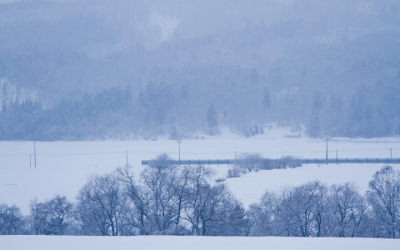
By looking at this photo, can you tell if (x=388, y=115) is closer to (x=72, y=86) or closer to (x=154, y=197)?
(x=154, y=197)

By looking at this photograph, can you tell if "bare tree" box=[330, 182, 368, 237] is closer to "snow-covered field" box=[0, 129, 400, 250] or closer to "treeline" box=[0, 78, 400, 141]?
"snow-covered field" box=[0, 129, 400, 250]

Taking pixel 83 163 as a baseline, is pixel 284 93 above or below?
above

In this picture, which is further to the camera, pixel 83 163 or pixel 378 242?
pixel 83 163

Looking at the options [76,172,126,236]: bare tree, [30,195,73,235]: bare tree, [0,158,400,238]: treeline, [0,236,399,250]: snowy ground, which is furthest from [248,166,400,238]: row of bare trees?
[30,195,73,235]: bare tree

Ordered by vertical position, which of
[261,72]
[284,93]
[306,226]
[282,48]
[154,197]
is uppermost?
[282,48]

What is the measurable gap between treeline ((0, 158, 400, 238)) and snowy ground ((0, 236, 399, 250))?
7.49m

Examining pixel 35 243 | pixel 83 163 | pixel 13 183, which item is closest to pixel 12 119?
pixel 83 163

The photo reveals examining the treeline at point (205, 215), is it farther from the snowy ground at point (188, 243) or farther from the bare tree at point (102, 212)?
the snowy ground at point (188, 243)

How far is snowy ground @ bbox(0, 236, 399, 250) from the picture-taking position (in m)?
7.21

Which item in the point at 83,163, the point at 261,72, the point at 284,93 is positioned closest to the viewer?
the point at 83,163

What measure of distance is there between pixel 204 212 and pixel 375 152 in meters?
49.4

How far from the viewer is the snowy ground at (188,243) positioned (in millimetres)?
7211

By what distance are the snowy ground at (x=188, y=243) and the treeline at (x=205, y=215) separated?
749cm

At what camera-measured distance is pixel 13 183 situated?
106 ft
